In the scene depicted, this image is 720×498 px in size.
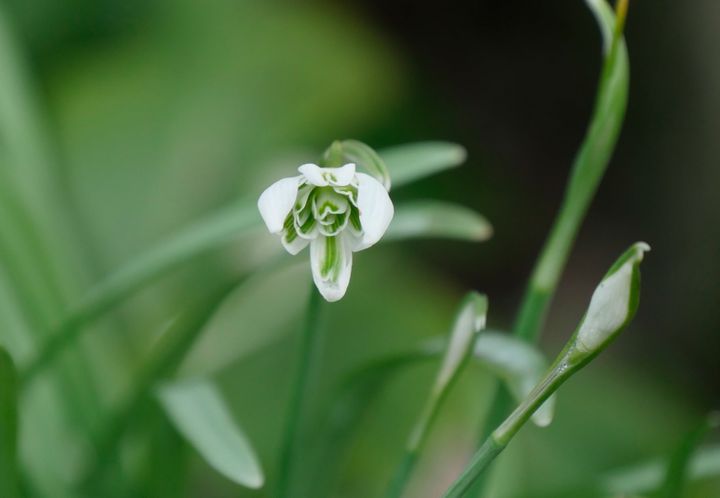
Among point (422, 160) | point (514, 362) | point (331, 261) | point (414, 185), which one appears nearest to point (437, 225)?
point (422, 160)

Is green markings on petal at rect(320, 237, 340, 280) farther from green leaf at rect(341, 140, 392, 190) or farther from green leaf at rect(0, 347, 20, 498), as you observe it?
green leaf at rect(0, 347, 20, 498)

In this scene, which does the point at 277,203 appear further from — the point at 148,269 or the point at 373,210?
the point at 148,269

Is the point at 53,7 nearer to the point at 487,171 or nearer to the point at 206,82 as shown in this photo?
the point at 206,82

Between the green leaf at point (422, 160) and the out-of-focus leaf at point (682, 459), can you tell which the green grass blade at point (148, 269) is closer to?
the green leaf at point (422, 160)

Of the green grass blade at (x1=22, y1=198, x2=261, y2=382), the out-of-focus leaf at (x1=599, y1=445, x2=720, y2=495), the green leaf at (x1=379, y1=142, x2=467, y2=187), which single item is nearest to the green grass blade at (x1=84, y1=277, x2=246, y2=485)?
the green grass blade at (x1=22, y1=198, x2=261, y2=382)

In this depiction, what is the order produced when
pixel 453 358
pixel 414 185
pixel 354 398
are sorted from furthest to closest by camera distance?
1. pixel 414 185
2. pixel 354 398
3. pixel 453 358
